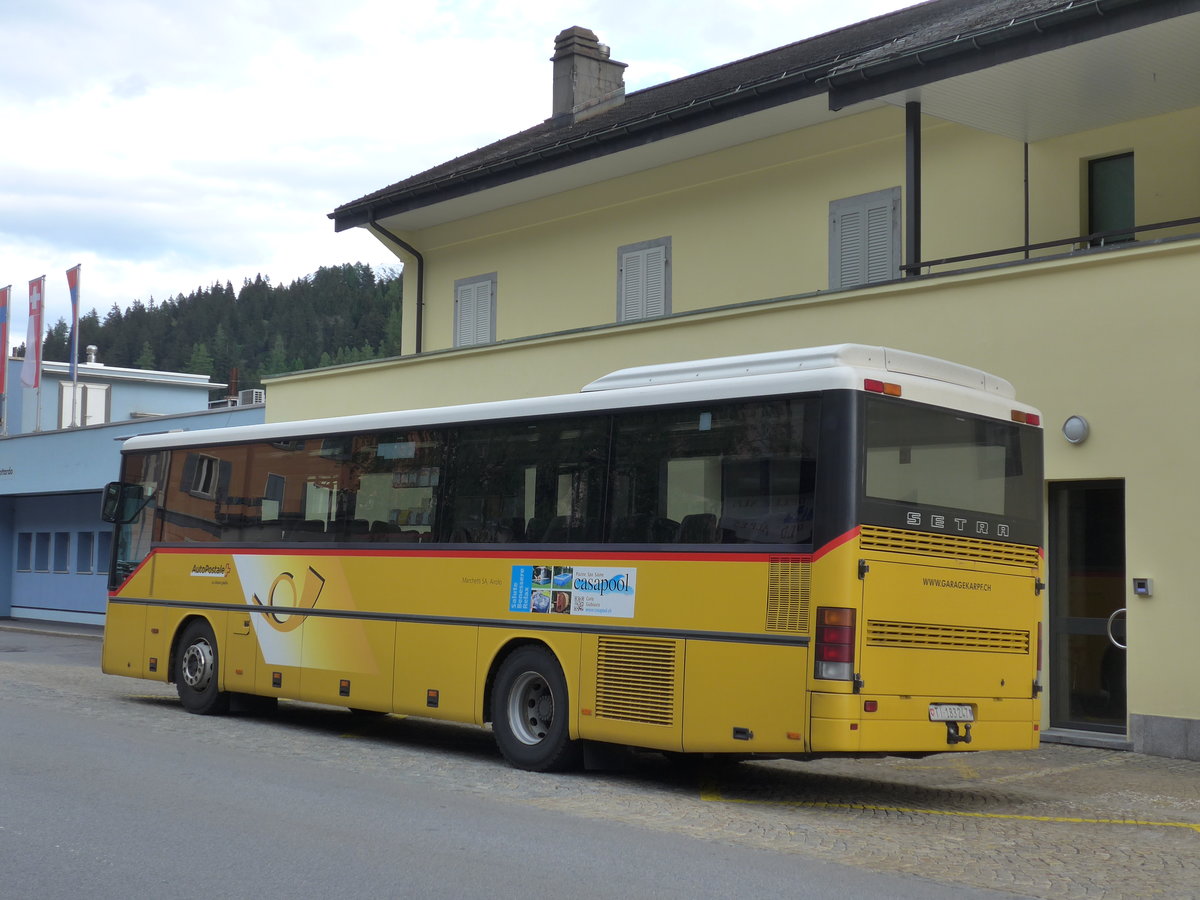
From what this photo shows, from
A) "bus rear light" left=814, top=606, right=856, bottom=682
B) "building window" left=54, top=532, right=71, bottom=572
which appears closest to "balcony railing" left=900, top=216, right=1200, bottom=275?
"bus rear light" left=814, top=606, right=856, bottom=682

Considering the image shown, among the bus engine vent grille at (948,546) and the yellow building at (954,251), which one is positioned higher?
the yellow building at (954,251)

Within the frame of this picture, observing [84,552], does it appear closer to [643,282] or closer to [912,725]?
[643,282]

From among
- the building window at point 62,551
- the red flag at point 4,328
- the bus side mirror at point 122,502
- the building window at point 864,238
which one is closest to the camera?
the bus side mirror at point 122,502

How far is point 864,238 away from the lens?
18203mm

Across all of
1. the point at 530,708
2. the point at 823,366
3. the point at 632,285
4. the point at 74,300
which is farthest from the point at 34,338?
the point at 823,366

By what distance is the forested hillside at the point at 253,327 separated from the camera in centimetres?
11644

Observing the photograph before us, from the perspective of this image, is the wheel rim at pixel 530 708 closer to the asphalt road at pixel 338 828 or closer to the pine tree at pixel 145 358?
the asphalt road at pixel 338 828

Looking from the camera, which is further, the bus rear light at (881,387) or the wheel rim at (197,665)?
the wheel rim at (197,665)

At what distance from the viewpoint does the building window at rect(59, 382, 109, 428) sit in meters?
47.3

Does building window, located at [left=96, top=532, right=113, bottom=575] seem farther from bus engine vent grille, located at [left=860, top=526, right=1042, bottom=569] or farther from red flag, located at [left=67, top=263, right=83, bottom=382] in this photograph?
bus engine vent grille, located at [left=860, top=526, right=1042, bottom=569]

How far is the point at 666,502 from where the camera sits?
35.5ft

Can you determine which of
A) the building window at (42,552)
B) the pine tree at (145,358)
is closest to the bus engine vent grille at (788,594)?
the building window at (42,552)

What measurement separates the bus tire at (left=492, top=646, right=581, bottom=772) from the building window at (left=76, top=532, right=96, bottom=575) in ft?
92.1

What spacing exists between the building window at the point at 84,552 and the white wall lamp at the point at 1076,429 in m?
29.6
